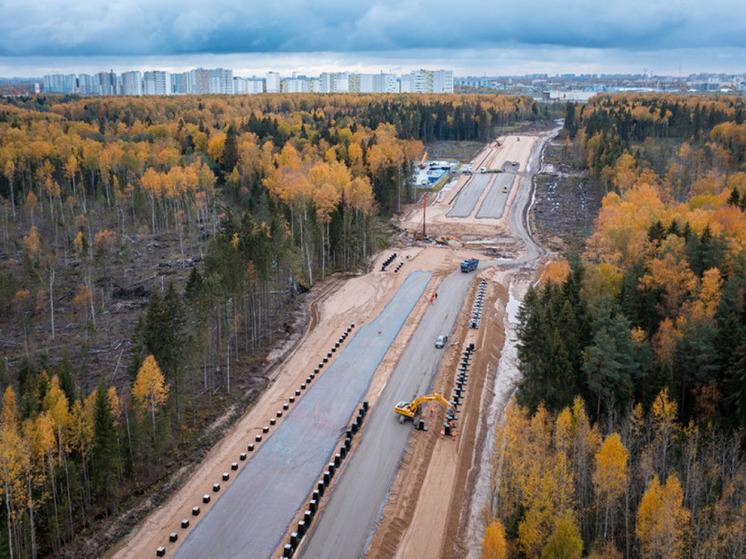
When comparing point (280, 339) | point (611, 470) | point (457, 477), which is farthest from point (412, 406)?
point (280, 339)

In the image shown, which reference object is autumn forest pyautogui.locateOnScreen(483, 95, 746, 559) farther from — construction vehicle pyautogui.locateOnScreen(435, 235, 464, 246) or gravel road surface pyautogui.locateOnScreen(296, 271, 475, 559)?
construction vehicle pyautogui.locateOnScreen(435, 235, 464, 246)

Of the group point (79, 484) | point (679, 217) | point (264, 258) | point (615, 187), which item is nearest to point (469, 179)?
point (615, 187)

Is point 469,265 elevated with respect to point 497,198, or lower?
lower

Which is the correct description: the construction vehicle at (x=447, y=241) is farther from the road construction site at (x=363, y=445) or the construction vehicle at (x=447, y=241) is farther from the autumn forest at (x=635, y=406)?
the autumn forest at (x=635, y=406)

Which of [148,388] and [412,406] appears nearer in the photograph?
[148,388]

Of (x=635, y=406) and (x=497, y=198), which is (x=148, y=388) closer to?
(x=635, y=406)
